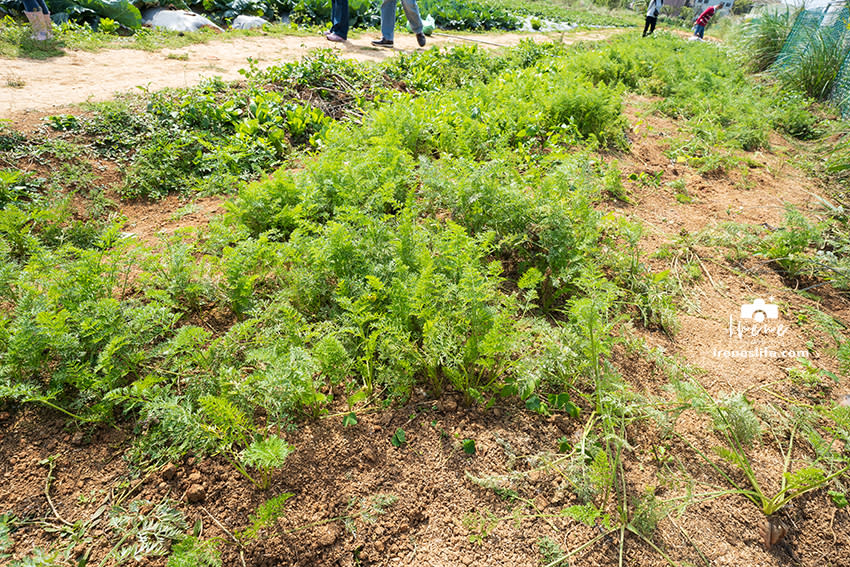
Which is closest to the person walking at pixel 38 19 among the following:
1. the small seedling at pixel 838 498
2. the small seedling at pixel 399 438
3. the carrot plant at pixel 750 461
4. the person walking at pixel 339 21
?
the person walking at pixel 339 21

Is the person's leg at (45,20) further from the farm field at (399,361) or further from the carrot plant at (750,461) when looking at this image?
the carrot plant at (750,461)

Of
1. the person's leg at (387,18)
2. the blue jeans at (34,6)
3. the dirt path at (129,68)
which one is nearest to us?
the dirt path at (129,68)

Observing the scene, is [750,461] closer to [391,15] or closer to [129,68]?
[129,68]

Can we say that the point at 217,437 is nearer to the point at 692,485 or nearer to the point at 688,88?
the point at 692,485

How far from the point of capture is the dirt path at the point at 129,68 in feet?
15.4

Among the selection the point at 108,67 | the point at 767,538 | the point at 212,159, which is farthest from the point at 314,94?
the point at 767,538

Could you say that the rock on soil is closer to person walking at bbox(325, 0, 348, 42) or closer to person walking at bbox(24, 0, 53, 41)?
person walking at bbox(24, 0, 53, 41)

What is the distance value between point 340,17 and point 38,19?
4.44 meters

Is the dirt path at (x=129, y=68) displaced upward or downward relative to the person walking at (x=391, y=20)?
downward

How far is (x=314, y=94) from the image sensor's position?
5.51 m

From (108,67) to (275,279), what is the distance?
514 centimetres

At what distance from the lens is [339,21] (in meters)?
8.23

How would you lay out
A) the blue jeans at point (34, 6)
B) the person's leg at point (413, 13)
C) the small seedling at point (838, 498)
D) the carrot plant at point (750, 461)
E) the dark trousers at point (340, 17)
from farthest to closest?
the person's leg at point (413, 13)
the dark trousers at point (340, 17)
the blue jeans at point (34, 6)
the small seedling at point (838, 498)
the carrot plant at point (750, 461)

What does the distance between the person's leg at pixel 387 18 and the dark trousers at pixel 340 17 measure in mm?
686
